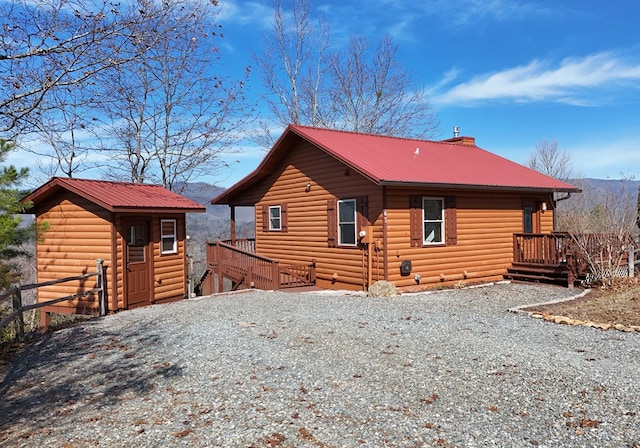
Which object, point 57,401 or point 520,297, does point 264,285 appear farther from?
point 57,401

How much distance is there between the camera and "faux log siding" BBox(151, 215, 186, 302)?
12.4 meters

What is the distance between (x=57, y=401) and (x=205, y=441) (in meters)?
2.06

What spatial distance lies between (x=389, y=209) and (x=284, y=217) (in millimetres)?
4625

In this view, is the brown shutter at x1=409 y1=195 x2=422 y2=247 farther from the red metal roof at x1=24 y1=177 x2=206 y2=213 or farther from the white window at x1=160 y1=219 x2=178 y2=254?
the white window at x1=160 y1=219 x2=178 y2=254

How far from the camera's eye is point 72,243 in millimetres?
11789

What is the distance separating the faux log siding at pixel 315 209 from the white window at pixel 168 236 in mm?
3778

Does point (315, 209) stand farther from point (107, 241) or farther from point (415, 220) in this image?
point (107, 241)

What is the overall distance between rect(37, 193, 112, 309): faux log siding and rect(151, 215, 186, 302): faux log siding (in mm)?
1294

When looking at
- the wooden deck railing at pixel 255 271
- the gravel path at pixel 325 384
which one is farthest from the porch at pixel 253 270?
the gravel path at pixel 325 384

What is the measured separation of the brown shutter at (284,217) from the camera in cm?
1570

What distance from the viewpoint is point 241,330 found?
770 centimetres

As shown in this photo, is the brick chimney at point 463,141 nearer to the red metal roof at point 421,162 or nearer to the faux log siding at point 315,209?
the red metal roof at point 421,162

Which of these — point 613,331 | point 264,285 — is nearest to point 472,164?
point 264,285

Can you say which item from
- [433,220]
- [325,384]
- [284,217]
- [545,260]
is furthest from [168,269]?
[545,260]
